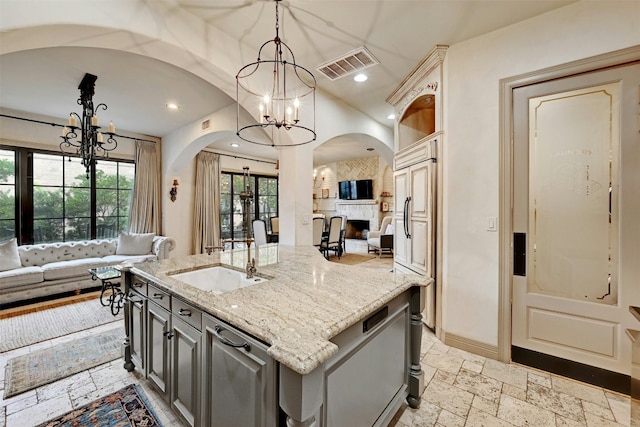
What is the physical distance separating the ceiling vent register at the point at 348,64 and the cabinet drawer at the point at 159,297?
272 cm

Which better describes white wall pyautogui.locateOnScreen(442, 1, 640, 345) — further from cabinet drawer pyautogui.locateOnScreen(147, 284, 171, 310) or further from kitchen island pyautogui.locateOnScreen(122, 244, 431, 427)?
cabinet drawer pyautogui.locateOnScreen(147, 284, 171, 310)

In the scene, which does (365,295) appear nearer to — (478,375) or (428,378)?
(428,378)

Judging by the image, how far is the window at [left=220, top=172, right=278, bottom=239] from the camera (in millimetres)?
7293

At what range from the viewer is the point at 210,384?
1355 millimetres

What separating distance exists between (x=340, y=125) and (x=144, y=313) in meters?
3.39

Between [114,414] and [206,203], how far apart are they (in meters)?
5.11

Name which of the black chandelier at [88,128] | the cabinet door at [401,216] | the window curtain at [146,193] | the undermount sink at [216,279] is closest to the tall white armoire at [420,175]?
the cabinet door at [401,216]

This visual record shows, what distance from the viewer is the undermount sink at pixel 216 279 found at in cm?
197

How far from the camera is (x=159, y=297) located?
68.5 inches

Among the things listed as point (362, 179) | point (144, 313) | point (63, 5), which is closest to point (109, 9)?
point (63, 5)

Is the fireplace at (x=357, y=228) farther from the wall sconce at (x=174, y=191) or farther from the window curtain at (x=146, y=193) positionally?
the window curtain at (x=146, y=193)

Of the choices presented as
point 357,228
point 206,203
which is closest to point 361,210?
point 357,228

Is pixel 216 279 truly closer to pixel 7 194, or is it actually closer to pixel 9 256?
pixel 9 256

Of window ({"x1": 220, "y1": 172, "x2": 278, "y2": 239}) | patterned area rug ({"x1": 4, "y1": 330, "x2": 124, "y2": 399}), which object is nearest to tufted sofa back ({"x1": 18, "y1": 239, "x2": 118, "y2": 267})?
patterned area rug ({"x1": 4, "y1": 330, "x2": 124, "y2": 399})
